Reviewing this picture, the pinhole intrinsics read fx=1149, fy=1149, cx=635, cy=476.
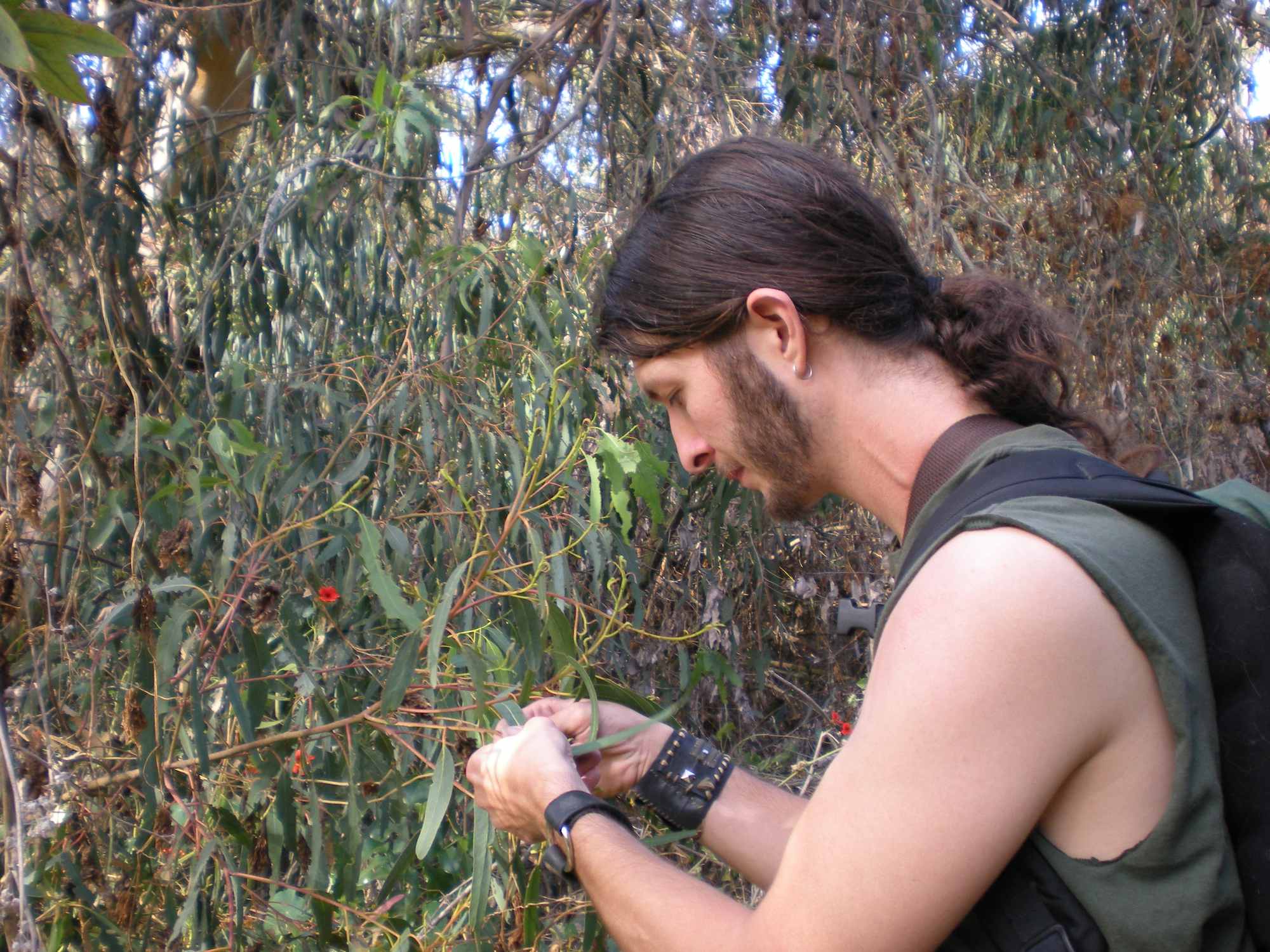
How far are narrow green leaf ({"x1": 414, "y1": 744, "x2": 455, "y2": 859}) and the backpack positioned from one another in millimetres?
519

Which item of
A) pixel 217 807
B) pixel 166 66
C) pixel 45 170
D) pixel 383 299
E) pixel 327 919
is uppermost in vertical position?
pixel 166 66

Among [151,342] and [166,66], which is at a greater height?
[166,66]

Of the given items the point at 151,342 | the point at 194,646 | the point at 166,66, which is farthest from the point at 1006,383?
the point at 166,66

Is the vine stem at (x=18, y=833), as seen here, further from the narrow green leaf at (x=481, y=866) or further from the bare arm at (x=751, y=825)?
the bare arm at (x=751, y=825)

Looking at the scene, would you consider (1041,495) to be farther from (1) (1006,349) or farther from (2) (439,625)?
(2) (439,625)

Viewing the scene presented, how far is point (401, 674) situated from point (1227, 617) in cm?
80

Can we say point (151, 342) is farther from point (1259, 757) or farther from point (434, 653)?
point (1259, 757)

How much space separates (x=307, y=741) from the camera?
1561 mm

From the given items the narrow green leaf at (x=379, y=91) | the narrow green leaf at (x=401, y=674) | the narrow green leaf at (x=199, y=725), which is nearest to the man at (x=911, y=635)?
the narrow green leaf at (x=401, y=674)

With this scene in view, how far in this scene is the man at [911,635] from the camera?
31.6 inches

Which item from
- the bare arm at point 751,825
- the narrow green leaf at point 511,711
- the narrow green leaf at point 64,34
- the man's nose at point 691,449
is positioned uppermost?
the narrow green leaf at point 64,34

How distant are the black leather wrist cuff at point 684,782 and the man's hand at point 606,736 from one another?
14mm

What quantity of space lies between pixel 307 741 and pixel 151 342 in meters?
0.91

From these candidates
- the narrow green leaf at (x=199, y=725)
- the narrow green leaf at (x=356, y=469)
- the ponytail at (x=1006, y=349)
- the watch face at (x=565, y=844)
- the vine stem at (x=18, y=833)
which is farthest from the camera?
the narrow green leaf at (x=356, y=469)
